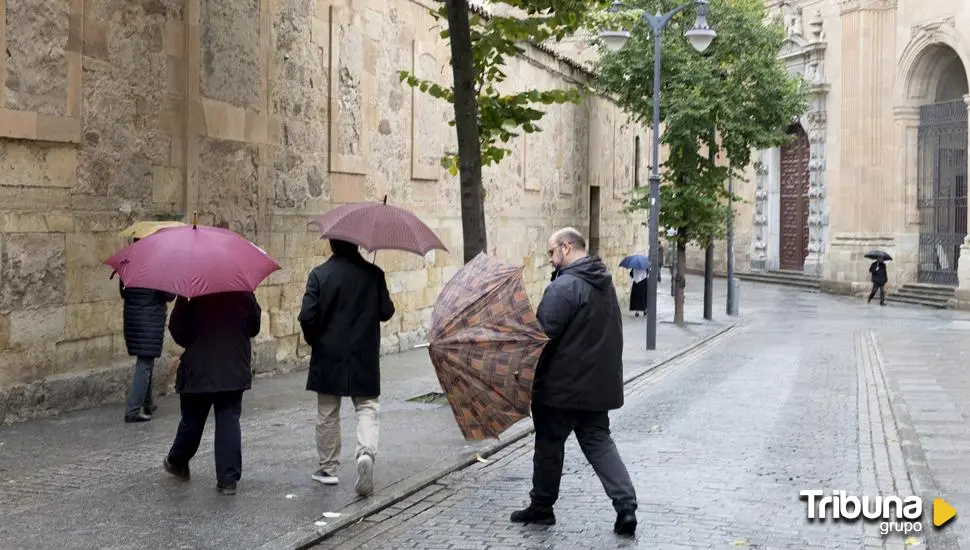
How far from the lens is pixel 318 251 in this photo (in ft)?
50.7

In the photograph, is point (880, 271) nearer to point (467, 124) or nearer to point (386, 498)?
point (467, 124)

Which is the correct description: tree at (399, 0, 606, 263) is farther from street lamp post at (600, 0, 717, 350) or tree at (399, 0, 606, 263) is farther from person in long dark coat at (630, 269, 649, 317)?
person in long dark coat at (630, 269, 649, 317)

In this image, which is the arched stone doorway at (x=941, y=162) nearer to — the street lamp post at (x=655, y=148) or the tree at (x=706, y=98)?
the tree at (x=706, y=98)

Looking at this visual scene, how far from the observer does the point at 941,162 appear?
3556 centimetres

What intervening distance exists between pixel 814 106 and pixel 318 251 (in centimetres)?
3027

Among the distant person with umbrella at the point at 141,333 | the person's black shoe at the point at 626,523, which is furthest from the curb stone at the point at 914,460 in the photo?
the distant person with umbrella at the point at 141,333

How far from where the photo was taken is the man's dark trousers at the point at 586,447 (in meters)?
6.80

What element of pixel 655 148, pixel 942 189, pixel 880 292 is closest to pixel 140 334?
pixel 655 148

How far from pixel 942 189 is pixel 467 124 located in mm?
27343

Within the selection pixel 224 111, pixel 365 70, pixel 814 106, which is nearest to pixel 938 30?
pixel 814 106

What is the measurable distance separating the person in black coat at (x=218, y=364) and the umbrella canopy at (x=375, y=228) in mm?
747

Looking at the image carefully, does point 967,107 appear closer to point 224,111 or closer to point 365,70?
point 365,70

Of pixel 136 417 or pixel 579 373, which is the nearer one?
pixel 579 373

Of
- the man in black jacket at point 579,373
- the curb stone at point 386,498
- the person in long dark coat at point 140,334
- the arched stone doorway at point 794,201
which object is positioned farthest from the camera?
the arched stone doorway at point 794,201
